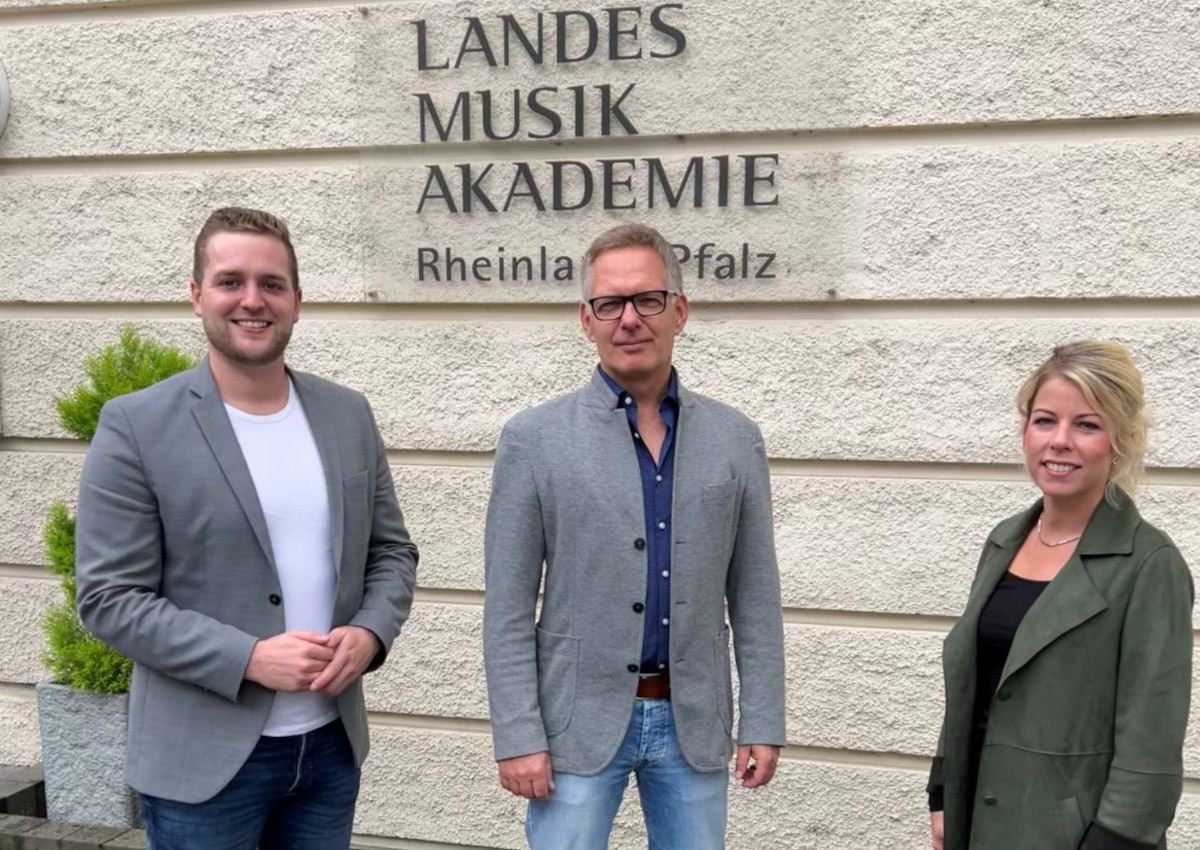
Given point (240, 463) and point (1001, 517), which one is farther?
point (1001, 517)

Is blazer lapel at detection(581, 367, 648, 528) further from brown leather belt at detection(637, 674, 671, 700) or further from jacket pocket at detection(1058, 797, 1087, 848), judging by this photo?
jacket pocket at detection(1058, 797, 1087, 848)

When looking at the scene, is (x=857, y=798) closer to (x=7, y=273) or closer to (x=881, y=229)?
(x=881, y=229)

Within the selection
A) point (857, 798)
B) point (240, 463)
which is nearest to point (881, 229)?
point (857, 798)

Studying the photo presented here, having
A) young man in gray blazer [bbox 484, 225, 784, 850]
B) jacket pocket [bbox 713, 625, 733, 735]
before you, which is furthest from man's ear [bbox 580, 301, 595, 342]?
jacket pocket [bbox 713, 625, 733, 735]

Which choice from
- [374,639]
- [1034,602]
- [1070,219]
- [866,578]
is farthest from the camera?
[866,578]

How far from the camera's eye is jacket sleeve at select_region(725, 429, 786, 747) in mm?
2260

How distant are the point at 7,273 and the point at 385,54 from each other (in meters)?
1.86

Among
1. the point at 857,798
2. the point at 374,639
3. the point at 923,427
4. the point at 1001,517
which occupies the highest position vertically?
the point at 923,427

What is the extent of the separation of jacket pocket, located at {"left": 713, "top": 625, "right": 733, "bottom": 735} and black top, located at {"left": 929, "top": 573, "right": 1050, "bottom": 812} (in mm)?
525

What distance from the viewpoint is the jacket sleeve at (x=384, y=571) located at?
228 centimetres

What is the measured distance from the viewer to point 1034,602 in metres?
1.97

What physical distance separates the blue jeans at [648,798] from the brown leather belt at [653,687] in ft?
0.04

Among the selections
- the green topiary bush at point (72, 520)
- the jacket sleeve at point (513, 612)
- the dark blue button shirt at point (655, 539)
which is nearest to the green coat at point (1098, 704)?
the dark blue button shirt at point (655, 539)

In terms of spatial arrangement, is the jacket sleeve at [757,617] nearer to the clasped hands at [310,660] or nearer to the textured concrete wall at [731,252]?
the clasped hands at [310,660]
